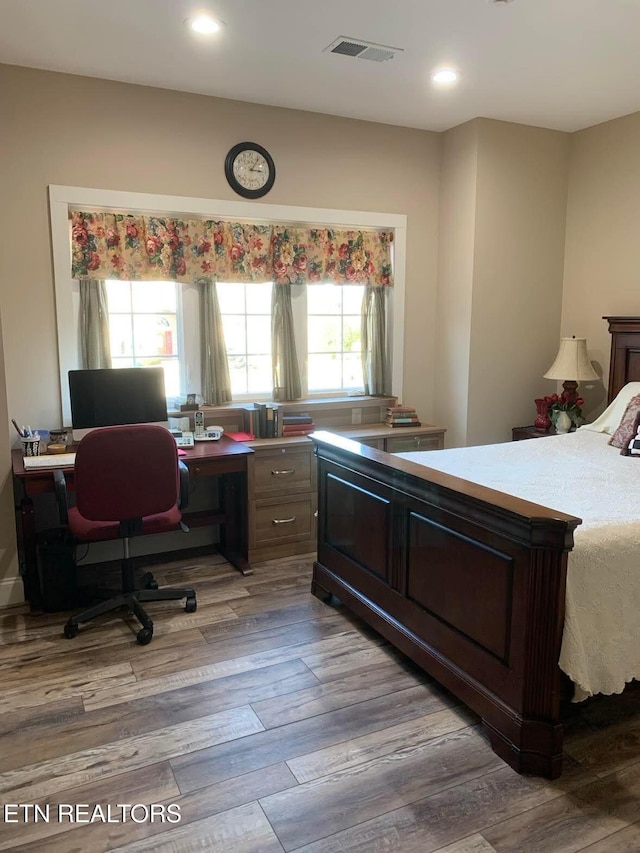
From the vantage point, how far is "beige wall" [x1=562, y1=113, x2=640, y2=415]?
14.0ft

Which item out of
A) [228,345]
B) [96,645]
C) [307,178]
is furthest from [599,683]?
[307,178]

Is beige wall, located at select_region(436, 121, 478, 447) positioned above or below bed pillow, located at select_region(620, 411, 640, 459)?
above

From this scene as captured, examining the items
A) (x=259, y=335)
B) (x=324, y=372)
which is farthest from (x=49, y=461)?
(x=324, y=372)

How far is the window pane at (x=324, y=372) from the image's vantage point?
4660 millimetres

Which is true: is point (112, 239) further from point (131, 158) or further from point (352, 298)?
point (352, 298)

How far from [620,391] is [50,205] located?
3.68 meters

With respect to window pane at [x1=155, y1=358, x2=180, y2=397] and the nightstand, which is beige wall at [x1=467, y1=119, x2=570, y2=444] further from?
window pane at [x1=155, y1=358, x2=180, y2=397]

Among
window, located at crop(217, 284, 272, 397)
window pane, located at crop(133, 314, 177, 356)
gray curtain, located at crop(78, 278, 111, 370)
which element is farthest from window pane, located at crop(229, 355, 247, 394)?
gray curtain, located at crop(78, 278, 111, 370)

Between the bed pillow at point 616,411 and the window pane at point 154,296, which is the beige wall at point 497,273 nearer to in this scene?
the bed pillow at point 616,411

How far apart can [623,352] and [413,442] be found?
1.51 meters

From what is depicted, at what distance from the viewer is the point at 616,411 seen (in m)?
4.00

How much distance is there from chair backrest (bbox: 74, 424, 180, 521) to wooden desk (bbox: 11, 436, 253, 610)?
45 centimetres

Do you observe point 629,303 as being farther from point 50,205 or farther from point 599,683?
point 50,205

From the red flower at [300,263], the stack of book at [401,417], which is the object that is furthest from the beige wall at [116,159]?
the stack of book at [401,417]
